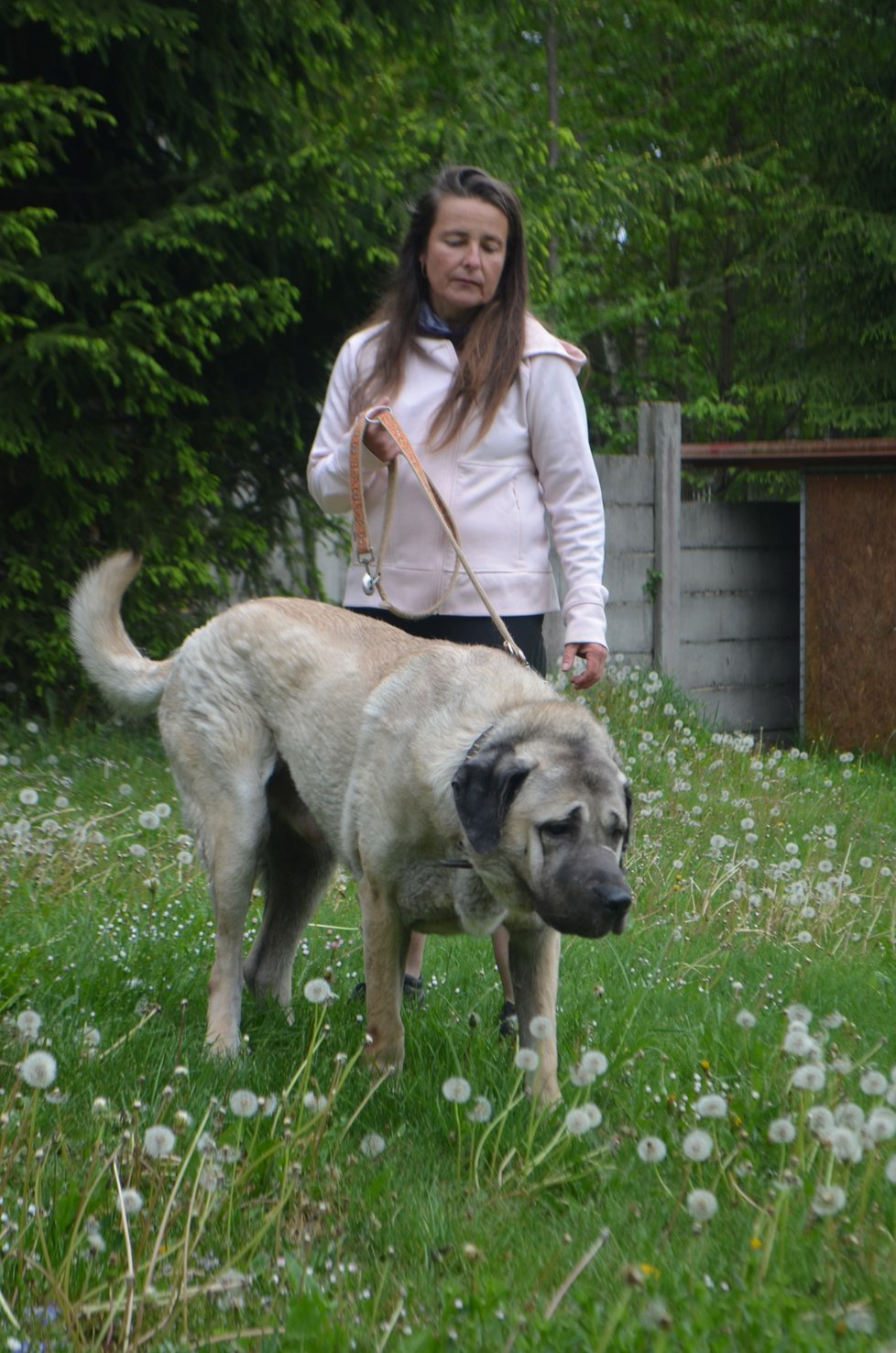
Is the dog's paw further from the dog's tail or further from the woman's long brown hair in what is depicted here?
the woman's long brown hair

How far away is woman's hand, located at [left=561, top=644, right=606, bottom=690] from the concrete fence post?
24.1ft

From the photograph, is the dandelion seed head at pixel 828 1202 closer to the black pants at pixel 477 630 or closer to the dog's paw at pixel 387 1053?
the dog's paw at pixel 387 1053

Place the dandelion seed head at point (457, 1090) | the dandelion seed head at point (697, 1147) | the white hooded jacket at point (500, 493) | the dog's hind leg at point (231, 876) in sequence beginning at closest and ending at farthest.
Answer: the dandelion seed head at point (697, 1147) < the dandelion seed head at point (457, 1090) < the dog's hind leg at point (231, 876) < the white hooded jacket at point (500, 493)

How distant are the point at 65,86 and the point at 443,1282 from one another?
8.15 m

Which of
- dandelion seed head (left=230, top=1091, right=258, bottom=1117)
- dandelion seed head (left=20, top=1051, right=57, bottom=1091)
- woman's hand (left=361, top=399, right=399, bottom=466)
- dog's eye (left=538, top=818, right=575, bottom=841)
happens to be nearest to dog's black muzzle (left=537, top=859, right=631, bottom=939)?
dog's eye (left=538, top=818, right=575, bottom=841)

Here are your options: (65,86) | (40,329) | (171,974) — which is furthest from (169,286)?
(171,974)

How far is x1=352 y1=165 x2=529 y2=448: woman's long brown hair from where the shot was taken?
456 centimetres

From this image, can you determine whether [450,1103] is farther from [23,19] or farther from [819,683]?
[819,683]

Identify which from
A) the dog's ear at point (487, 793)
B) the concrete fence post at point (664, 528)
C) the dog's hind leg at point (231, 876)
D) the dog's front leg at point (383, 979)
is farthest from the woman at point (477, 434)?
the concrete fence post at point (664, 528)

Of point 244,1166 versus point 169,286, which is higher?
point 169,286

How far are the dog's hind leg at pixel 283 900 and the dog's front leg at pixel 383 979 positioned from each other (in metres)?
0.80

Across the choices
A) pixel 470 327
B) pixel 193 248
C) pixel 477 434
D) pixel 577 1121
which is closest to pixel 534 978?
pixel 577 1121

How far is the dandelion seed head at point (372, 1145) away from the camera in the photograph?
10.6 feet

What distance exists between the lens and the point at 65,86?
8.80 metres
